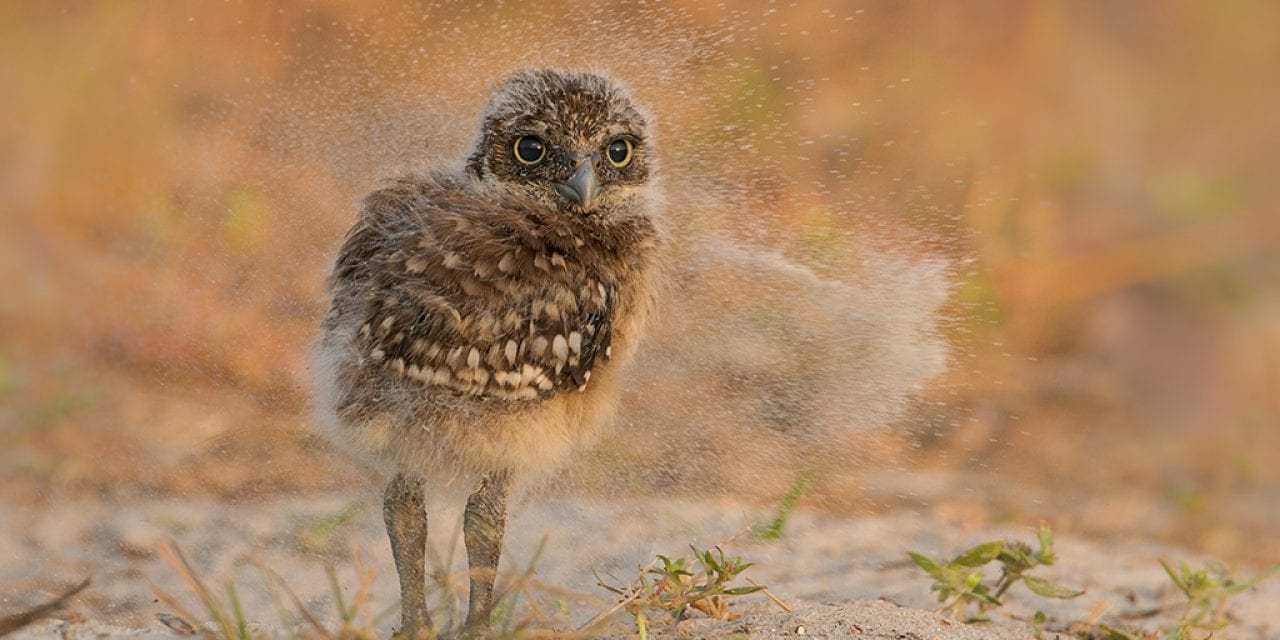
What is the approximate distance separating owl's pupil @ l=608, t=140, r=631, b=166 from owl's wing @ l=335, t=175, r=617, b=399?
11.3 inches

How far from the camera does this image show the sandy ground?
133 inches

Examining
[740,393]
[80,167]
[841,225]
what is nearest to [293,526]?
[740,393]

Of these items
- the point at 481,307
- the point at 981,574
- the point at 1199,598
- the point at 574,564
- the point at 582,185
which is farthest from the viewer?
the point at 574,564

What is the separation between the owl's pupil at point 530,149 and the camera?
3.20 m

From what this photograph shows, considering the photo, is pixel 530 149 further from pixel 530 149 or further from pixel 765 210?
pixel 765 210

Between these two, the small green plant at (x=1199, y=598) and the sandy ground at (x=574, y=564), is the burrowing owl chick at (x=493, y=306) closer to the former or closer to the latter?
the sandy ground at (x=574, y=564)

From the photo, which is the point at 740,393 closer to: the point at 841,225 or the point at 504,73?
the point at 841,225

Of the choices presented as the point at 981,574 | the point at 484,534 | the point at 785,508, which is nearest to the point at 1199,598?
the point at 981,574

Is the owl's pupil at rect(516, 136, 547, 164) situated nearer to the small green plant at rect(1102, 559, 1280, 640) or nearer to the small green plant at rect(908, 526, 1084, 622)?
the small green plant at rect(908, 526, 1084, 622)

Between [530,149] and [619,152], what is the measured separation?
9.1 inches

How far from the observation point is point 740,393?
12.1 ft

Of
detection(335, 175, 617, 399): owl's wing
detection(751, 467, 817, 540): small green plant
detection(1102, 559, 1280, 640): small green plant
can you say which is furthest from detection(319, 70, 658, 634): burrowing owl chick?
detection(1102, 559, 1280, 640): small green plant

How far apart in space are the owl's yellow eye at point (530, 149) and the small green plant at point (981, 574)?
1.46 metres

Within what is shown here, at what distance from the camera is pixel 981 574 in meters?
3.53
